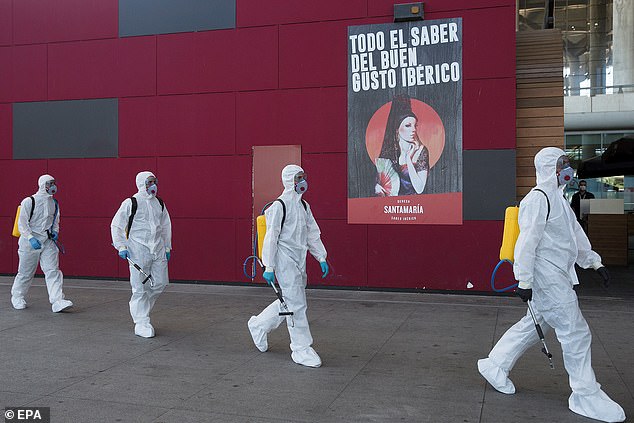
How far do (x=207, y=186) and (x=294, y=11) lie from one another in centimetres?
344

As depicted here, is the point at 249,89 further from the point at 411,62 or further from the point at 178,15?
the point at 411,62

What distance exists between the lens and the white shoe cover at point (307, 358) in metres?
5.86

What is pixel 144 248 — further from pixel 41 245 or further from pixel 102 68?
pixel 102 68

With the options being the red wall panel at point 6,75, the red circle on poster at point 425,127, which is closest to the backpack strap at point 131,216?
the red circle on poster at point 425,127

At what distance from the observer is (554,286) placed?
4.74m

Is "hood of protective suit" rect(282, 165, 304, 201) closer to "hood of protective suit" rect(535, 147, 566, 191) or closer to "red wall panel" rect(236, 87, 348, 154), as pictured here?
"hood of protective suit" rect(535, 147, 566, 191)

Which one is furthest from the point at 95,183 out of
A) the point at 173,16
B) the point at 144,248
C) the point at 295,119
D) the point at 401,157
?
Result: the point at 401,157

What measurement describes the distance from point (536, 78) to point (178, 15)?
6.36 m

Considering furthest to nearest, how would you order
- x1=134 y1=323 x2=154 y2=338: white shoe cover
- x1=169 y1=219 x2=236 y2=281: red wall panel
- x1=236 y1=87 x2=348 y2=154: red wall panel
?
1. x1=169 y1=219 x2=236 y2=281: red wall panel
2. x1=236 y1=87 x2=348 y2=154: red wall panel
3. x1=134 y1=323 x2=154 y2=338: white shoe cover

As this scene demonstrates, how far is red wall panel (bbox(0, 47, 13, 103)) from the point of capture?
12.3 meters

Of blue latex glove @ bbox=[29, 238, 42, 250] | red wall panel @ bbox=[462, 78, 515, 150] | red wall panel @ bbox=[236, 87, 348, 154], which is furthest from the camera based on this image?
red wall panel @ bbox=[236, 87, 348, 154]

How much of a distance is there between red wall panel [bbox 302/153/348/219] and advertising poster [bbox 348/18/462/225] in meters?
0.14

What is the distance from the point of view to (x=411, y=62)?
10.1m

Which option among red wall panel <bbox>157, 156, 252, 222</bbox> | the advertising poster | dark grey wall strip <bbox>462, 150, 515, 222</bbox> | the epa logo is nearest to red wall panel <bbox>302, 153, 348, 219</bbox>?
the advertising poster
